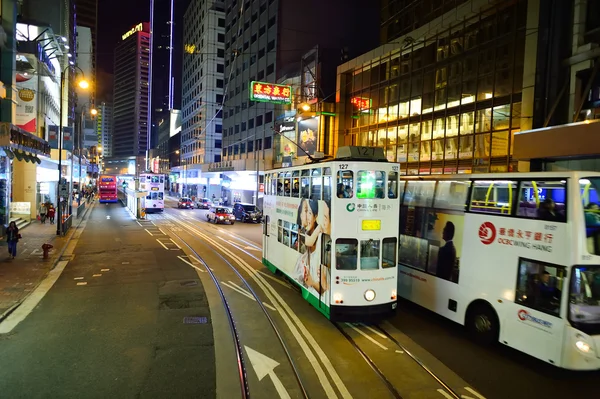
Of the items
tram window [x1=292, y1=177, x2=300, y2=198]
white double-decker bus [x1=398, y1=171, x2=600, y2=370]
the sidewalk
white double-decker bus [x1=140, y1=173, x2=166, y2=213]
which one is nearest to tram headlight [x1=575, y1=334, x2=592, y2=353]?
white double-decker bus [x1=398, y1=171, x2=600, y2=370]

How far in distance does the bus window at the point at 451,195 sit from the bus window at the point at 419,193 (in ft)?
0.71

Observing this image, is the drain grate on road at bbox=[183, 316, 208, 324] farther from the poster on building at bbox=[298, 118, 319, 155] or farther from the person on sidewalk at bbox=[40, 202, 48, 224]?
the person on sidewalk at bbox=[40, 202, 48, 224]

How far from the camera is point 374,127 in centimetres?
2917

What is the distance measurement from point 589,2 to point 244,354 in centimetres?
1799

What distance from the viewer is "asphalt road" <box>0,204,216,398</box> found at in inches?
262

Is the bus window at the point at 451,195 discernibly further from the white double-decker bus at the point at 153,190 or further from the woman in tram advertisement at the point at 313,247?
the white double-decker bus at the point at 153,190

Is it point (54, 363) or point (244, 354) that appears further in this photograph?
point (244, 354)

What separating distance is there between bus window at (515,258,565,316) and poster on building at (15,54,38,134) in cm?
2701

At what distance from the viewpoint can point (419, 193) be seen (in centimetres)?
1116

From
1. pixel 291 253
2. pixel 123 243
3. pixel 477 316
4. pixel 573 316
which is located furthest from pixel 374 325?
pixel 123 243

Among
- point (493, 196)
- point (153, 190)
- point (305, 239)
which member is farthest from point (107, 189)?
point (493, 196)

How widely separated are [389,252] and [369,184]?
5.76 feet

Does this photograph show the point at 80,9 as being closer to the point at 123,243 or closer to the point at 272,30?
the point at 272,30

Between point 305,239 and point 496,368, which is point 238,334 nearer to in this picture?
point 305,239
